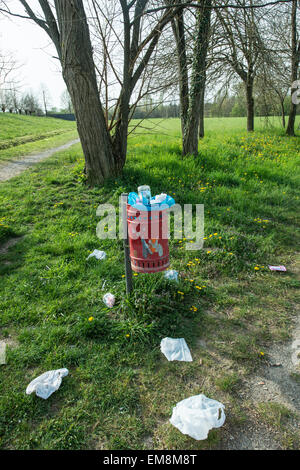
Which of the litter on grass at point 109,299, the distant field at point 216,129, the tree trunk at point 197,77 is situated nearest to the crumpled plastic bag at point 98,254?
the litter on grass at point 109,299

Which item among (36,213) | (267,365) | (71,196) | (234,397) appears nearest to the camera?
(234,397)

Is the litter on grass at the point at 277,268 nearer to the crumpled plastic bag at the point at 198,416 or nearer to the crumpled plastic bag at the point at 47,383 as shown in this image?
the crumpled plastic bag at the point at 198,416

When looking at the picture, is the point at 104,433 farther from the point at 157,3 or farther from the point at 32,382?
the point at 157,3

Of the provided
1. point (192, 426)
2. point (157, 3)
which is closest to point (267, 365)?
point (192, 426)

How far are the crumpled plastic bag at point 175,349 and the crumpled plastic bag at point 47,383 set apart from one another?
0.79 metres

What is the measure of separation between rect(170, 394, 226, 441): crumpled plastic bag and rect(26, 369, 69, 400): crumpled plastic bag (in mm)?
865

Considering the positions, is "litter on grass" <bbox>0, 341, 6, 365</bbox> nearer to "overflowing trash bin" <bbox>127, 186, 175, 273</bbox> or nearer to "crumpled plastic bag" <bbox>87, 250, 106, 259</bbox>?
"overflowing trash bin" <bbox>127, 186, 175, 273</bbox>

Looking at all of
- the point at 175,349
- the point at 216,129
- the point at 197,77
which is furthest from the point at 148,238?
the point at 216,129

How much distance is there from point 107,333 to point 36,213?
133 inches

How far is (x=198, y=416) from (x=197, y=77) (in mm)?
6889

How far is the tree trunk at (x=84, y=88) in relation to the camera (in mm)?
5102

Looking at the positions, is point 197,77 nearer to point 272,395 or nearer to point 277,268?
point 277,268

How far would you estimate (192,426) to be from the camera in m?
1.79
